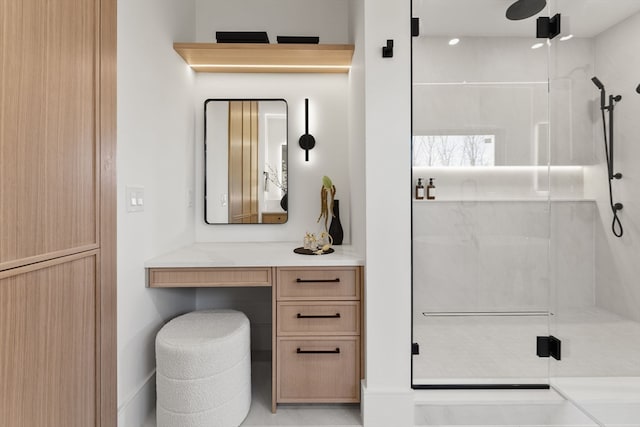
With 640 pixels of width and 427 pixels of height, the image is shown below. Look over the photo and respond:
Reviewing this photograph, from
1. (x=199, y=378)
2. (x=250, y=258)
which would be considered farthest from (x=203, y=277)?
(x=199, y=378)

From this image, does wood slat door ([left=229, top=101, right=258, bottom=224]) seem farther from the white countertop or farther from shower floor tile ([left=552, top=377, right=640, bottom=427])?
shower floor tile ([left=552, top=377, right=640, bottom=427])

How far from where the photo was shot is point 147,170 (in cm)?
179

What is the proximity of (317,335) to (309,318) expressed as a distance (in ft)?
0.33

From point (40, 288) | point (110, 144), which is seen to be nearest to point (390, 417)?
point (40, 288)

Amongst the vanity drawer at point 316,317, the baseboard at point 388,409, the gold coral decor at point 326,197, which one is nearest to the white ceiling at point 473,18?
the gold coral decor at point 326,197

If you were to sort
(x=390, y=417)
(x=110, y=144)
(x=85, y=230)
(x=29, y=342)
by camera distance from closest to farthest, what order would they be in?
(x=29, y=342) < (x=85, y=230) < (x=110, y=144) < (x=390, y=417)

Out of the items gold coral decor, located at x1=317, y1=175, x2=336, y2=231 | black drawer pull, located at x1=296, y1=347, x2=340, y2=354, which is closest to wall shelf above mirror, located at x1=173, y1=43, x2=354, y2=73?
gold coral decor, located at x1=317, y1=175, x2=336, y2=231

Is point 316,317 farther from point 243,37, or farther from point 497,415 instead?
point 243,37

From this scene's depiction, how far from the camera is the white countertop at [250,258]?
1.79 metres

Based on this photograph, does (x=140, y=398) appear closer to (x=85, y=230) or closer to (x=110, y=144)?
(x=85, y=230)

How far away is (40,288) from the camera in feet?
3.38

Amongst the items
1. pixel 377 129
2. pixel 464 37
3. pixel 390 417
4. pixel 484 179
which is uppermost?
→ pixel 464 37

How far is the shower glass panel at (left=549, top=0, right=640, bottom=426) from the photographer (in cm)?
146

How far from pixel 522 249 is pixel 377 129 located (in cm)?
108
